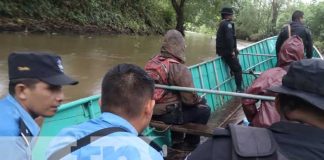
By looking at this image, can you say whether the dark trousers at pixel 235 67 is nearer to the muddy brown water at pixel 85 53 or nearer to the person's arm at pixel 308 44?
the muddy brown water at pixel 85 53

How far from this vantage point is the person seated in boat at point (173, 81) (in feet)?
15.5

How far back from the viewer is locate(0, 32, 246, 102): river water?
10924 millimetres

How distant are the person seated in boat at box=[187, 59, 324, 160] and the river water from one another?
26.1 feet

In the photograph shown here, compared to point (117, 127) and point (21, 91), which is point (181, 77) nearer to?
point (21, 91)

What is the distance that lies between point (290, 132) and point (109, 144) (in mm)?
702

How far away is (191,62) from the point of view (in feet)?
60.4

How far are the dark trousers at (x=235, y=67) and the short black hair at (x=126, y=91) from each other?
6182 millimetres

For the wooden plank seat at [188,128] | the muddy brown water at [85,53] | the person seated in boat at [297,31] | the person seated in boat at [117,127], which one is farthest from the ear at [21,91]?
the person seated in boat at [297,31]

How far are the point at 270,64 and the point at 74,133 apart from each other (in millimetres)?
9652

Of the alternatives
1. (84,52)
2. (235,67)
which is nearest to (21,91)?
(235,67)

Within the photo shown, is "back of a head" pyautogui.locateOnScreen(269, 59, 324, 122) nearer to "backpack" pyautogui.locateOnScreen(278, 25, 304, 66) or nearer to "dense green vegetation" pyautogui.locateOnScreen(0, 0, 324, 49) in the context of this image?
"backpack" pyautogui.locateOnScreen(278, 25, 304, 66)

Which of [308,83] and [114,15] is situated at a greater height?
[308,83]

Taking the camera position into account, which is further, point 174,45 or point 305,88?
point 174,45

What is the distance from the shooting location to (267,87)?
12.5 feet
